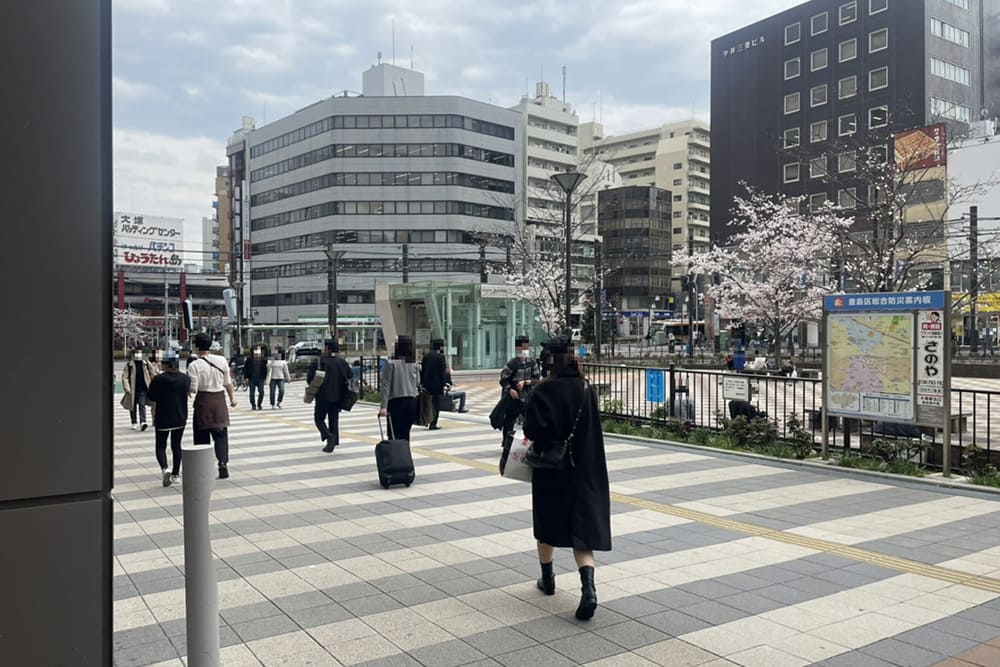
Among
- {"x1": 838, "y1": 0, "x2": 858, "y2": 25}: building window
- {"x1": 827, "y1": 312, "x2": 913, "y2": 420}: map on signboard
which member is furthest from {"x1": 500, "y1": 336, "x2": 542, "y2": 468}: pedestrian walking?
{"x1": 838, "y1": 0, "x2": 858, "y2": 25}: building window

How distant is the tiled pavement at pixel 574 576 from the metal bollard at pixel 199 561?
3.33 ft

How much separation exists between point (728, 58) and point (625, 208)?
21.4 metres

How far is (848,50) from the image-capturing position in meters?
56.4

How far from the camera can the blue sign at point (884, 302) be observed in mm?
8758

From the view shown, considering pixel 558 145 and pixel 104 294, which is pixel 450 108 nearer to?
pixel 558 145

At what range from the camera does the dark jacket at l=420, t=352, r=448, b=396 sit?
12.4 meters

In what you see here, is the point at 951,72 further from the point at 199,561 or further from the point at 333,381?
the point at 199,561

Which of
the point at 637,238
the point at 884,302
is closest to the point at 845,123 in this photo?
the point at 637,238

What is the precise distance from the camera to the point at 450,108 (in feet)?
227

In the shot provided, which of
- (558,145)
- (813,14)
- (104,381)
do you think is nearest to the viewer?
(104,381)

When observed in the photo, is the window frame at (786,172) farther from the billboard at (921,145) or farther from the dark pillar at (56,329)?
the dark pillar at (56,329)

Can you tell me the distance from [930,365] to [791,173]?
55612 millimetres

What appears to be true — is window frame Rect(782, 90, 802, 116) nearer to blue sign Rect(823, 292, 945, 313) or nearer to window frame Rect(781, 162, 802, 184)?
window frame Rect(781, 162, 802, 184)

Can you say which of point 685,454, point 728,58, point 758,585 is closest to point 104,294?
point 758,585
